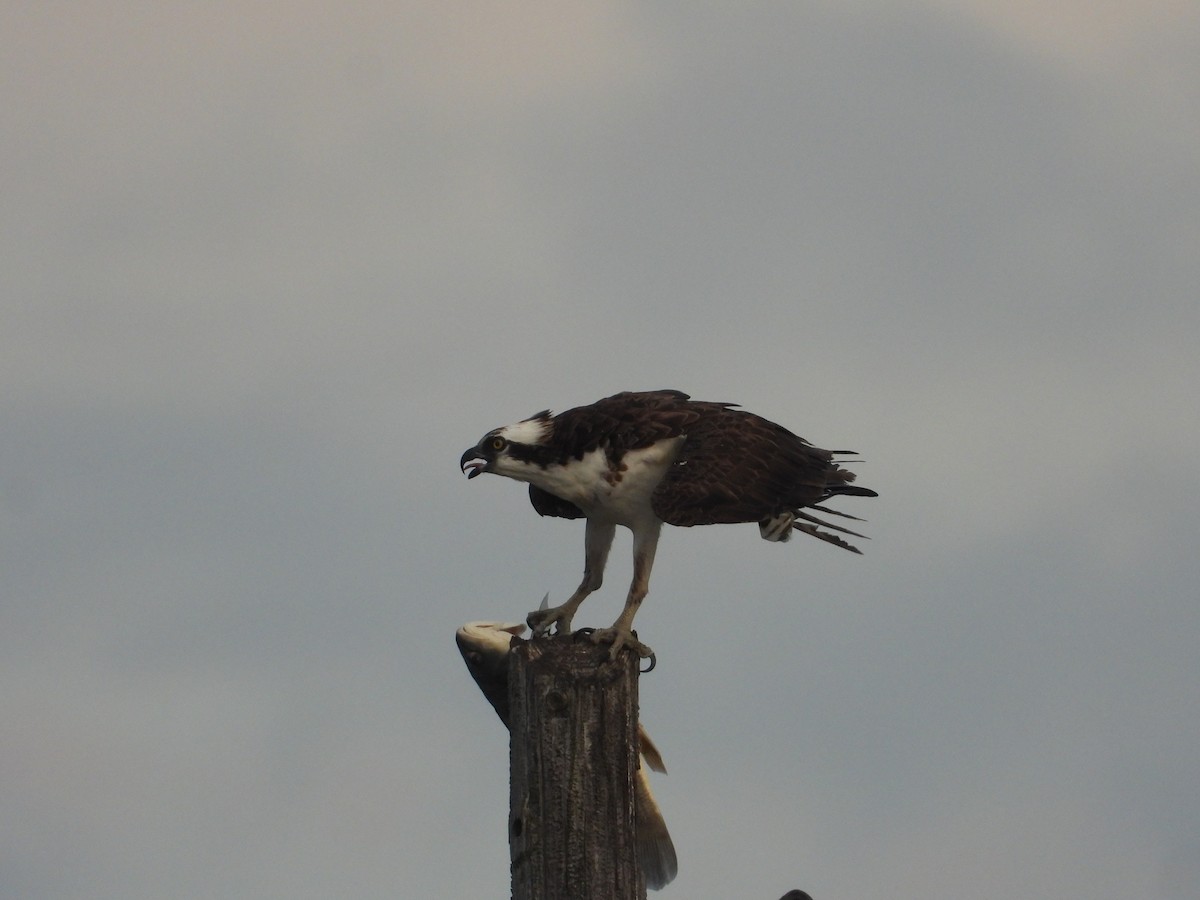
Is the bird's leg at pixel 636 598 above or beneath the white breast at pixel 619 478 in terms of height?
beneath

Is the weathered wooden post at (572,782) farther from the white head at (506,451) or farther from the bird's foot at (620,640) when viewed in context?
the white head at (506,451)

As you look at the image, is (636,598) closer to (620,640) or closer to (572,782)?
(620,640)

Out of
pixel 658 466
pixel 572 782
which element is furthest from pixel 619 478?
pixel 572 782

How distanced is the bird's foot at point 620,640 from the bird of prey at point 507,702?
0.67 m

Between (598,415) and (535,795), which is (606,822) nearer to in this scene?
(535,795)

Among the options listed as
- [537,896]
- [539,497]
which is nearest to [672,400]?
[539,497]

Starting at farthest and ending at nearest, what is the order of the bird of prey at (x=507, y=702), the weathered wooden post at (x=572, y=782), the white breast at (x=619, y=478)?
the white breast at (x=619, y=478), the bird of prey at (x=507, y=702), the weathered wooden post at (x=572, y=782)

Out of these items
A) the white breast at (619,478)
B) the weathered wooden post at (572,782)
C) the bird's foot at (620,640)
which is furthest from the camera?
the white breast at (619,478)

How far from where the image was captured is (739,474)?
29.6ft

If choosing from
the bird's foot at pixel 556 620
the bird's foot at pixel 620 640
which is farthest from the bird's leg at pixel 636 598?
the bird's foot at pixel 556 620

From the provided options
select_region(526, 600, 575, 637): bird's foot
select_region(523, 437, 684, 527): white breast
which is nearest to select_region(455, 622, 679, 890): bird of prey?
select_region(526, 600, 575, 637): bird's foot

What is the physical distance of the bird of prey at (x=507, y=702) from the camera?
28.8 ft

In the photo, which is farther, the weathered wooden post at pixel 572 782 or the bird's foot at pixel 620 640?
the bird's foot at pixel 620 640

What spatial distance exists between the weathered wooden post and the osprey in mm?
1415
